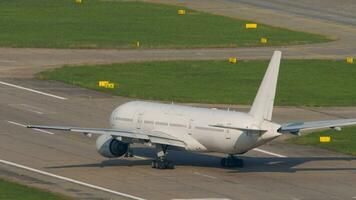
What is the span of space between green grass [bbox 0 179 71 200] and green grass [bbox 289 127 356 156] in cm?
2661

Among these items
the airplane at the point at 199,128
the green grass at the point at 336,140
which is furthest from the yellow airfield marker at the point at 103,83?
the airplane at the point at 199,128

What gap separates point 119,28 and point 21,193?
294ft

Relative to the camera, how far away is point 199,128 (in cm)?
8350

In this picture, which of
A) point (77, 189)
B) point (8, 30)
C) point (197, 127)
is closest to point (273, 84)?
point (197, 127)

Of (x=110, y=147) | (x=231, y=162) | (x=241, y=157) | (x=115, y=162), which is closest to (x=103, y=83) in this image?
(x=241, y=157)

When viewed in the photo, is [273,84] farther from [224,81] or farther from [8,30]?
[8,30]

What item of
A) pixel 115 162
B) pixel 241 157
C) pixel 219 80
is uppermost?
pixel 219 80

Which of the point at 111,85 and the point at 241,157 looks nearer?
the point at 241,157

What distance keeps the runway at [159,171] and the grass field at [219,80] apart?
11.7m

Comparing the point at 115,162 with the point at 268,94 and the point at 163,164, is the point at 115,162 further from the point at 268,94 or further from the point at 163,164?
the point at 268,94

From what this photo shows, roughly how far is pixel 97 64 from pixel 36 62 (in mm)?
6610

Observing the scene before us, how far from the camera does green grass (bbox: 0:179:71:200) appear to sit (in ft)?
243

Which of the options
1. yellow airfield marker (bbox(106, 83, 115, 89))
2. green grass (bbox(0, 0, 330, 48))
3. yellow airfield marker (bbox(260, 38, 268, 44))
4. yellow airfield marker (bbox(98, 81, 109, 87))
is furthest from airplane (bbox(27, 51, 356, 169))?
yellow airfield marker (bbox(260, 38, 268, 44))

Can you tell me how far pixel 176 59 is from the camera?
14125 cm
